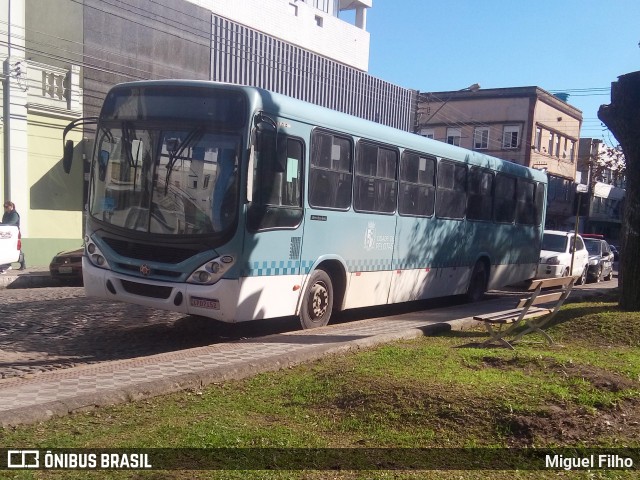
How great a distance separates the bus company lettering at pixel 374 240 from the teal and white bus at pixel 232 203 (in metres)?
0.03

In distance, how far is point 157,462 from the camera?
14.0 feet

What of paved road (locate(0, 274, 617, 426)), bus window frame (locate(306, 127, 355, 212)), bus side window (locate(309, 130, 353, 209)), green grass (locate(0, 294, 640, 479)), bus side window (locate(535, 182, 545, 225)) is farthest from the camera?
bus side window (locate(535, 182, 545, 225))

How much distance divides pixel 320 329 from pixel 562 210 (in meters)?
43.3

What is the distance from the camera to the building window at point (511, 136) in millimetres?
44906

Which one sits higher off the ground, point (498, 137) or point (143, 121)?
point (498, 137)

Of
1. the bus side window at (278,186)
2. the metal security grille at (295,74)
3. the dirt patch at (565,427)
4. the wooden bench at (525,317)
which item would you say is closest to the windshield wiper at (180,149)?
the bus side window at (278,186)

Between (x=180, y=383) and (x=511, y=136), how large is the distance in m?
42.3

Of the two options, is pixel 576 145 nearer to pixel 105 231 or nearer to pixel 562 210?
pixel 562 210

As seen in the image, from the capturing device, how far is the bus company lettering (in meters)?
11.1

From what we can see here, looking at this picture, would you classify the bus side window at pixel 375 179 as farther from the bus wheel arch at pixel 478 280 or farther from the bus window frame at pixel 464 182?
the bus wheel arch at pixel 478 280

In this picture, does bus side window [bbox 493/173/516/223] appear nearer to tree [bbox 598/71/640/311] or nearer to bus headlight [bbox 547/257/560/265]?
bus headlight [bbox 547/257/560/265]

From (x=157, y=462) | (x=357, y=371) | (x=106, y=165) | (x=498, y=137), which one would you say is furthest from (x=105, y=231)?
(x=498, y=137)

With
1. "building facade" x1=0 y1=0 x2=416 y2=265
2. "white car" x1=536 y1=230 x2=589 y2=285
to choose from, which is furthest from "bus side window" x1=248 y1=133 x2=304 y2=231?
"white car" x1=536 y1=230 x2=589 y2=285

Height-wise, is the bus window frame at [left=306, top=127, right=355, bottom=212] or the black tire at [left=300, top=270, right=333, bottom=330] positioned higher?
the bus window frame at [left=306, top=127, right=355, bottom=212]
